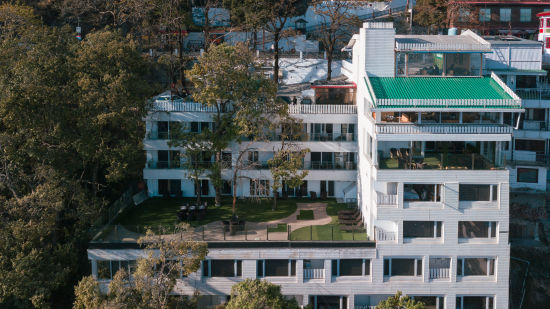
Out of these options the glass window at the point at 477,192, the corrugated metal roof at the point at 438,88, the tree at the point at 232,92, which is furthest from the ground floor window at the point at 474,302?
the tree at the point at 232,92

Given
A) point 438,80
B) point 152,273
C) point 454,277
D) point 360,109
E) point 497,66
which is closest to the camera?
point 152,273

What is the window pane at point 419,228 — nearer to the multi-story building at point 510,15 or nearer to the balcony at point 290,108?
the balcony at point 290,108

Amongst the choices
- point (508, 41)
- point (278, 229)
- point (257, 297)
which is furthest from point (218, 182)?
point (508, 41)

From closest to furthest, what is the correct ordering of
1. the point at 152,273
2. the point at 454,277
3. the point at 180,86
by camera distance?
the point at 152,273
the point at 454,277
the point at 180,86

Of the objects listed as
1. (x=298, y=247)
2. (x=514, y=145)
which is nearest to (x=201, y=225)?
(x=298, y=247)

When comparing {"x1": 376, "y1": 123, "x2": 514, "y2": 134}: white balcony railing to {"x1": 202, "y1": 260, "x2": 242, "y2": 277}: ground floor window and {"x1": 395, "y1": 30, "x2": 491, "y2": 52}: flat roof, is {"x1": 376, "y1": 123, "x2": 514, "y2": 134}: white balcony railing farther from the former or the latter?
{"x1": 202, "y1": 260, "x2": 242, "y2": 277}: ground floor window

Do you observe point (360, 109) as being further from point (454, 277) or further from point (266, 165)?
point (454, 277)
